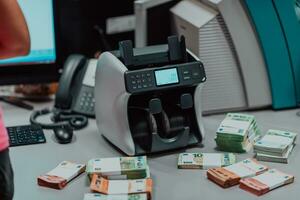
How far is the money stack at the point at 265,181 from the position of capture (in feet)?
3.92

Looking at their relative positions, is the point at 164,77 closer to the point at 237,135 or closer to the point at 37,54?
the point at 237,135

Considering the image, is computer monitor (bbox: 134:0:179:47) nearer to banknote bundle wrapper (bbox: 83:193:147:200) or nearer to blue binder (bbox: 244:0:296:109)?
blue binder (bbox: 244:0:296:109)

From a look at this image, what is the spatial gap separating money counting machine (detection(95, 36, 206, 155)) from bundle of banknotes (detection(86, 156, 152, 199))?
0.10 m

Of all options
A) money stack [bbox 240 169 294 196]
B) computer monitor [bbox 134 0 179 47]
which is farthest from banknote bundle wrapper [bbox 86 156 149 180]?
computer monitor [bbox 134 0 179 47]

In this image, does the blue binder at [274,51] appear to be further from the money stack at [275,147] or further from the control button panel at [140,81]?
the control button panel at [140,81]

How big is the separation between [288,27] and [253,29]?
11 cm

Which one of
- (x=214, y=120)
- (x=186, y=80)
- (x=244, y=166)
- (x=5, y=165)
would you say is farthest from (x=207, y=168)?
(x=5, y=165)

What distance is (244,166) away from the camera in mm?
1285

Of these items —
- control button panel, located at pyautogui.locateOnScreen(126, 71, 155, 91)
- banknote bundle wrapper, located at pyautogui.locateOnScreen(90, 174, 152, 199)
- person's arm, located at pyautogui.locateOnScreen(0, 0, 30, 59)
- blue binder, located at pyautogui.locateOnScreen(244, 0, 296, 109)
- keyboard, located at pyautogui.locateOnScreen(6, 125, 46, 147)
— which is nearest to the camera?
person's arm, located at pyautogui.locateOnScreen(0, 0, 30, 59)

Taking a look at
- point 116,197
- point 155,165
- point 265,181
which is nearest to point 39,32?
point 155,165

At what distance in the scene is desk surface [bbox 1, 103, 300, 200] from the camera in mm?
1201

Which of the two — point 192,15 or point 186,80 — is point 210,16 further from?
point 186,80

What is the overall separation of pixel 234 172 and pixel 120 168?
26cm

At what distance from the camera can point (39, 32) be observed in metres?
1.71
